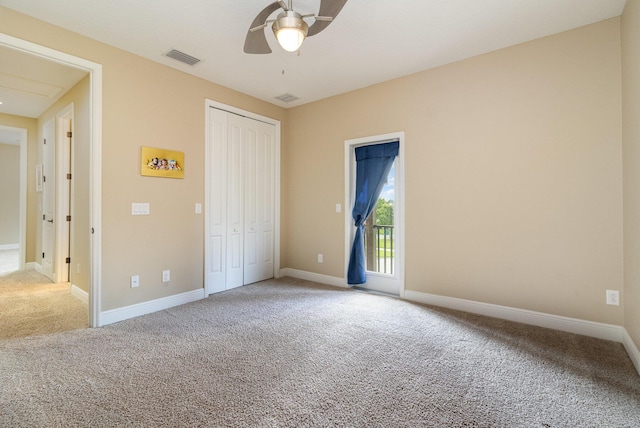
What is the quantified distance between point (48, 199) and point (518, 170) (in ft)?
21.3

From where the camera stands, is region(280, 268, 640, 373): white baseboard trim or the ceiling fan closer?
the ceiling fan

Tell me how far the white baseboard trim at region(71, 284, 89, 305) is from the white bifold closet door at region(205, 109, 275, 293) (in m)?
1.40

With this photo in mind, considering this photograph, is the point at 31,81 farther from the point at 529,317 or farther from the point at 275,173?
the point at 529,317

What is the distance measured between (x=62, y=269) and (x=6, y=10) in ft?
11.2

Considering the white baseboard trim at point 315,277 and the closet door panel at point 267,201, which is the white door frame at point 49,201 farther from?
the white baseboard trim at point 315,277

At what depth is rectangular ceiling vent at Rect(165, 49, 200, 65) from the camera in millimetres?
3155

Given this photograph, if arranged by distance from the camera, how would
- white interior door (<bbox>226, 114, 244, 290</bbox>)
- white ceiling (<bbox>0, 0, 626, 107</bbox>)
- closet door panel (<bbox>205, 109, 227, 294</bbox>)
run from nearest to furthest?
white ceiling (<bbox>0, 0, 626, 107</bbox>) < closet door panel (<bbox>205, 109, 227, 294</bbox>) < white interior door (<bbox>226, 114, 244, 290</bbox>)

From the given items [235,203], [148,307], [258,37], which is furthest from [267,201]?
[258,37]

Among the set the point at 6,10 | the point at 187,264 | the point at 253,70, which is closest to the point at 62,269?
the point at 187,264

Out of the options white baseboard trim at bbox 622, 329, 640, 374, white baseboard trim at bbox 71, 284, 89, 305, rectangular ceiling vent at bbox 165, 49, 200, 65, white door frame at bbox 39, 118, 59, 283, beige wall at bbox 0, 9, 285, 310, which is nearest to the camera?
white baseboard trim at bbox 622, 329, 640, 374

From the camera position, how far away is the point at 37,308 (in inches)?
133

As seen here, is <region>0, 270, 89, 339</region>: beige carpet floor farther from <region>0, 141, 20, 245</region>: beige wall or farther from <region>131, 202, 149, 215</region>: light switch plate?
<region>0, 141, 20, 245</region>: beige wall

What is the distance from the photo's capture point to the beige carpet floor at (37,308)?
2.87 metres

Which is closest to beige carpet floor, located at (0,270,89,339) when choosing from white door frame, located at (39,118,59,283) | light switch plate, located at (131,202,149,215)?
white door frame, located at (39,118,59,283)
